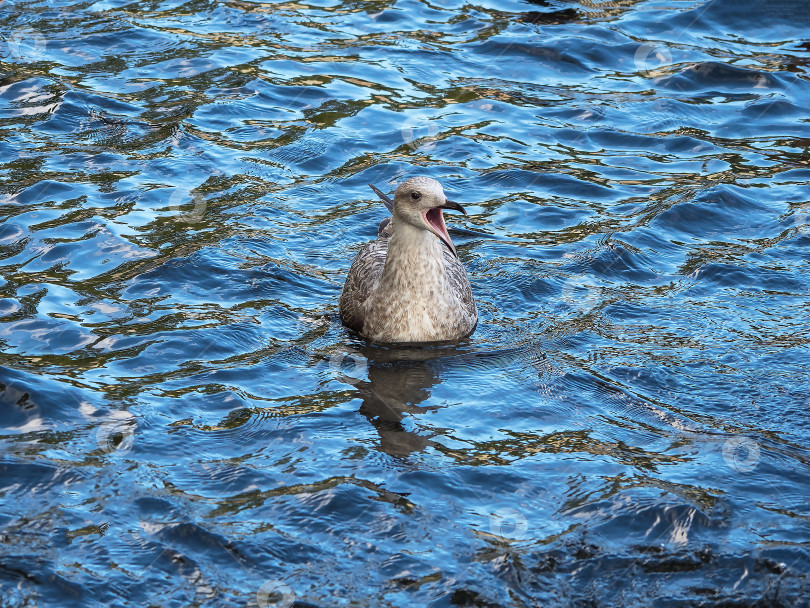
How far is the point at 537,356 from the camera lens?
851 centimetres

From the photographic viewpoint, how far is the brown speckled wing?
9.02 meters

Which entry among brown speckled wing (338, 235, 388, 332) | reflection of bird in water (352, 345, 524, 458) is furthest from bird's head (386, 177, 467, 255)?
reflection of bird in water (352, 345, 524, 458)

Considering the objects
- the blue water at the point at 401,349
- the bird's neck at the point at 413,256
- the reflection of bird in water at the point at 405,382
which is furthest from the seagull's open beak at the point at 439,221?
the blue water at the point at 401,349

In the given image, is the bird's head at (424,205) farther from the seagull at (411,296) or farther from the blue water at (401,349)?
the blue water at (401,349)

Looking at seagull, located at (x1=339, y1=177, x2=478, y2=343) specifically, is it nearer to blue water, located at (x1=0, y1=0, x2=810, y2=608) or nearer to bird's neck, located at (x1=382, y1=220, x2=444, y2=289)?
bird's neck, located at (x1=382, y1=220, x2=444, y2=289)

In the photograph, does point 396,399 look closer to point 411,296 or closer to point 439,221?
point 411,296

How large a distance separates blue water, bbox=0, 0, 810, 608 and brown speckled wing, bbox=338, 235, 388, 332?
28 centimetres

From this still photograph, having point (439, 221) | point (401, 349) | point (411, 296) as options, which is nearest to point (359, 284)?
point (411, 296)

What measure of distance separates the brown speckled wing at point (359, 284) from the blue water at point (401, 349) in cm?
28

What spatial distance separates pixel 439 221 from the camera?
8703 millimetres

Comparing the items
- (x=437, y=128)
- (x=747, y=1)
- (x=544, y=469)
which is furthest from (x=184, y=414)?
(x=747, y=1)

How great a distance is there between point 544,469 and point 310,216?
4826 millimetres

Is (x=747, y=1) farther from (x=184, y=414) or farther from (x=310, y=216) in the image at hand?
(x=184, y=414)

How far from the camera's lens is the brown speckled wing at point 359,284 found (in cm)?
902
